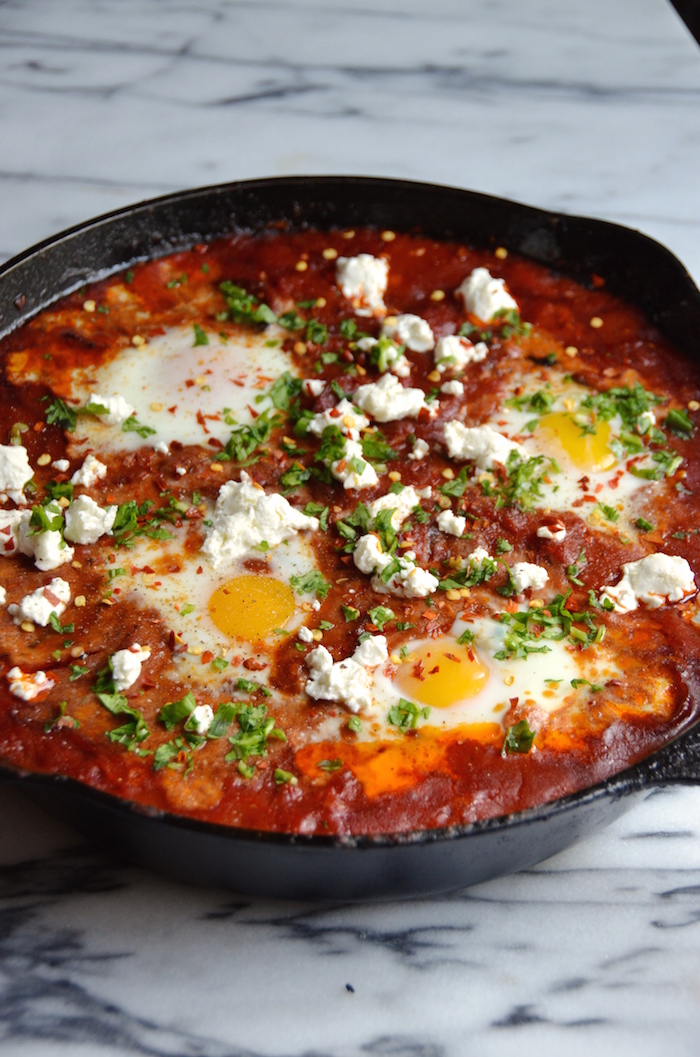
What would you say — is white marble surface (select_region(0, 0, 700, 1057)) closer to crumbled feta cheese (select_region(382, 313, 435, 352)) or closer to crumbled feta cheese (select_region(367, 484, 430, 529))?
crumbled feta cheese (select_region(367, 484, 430, 529))

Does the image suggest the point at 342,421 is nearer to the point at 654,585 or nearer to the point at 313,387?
the point at 313,387

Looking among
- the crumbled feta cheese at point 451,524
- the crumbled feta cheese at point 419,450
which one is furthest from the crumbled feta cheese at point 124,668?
the crumbled feta cheese at point 419,450

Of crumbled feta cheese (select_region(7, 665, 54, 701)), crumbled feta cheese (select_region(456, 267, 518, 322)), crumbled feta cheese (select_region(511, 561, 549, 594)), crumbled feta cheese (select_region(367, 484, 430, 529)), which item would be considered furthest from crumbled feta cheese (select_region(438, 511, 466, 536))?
crumbled feta cheese (select_region(7, 665, 54, 701))

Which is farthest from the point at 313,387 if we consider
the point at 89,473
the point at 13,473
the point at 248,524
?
the point at 13,473

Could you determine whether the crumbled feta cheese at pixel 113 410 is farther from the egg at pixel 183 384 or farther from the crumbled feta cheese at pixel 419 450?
the crumbled feta cheese at pixel 419 450

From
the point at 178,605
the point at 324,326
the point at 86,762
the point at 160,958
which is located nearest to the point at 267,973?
the point at 160,958

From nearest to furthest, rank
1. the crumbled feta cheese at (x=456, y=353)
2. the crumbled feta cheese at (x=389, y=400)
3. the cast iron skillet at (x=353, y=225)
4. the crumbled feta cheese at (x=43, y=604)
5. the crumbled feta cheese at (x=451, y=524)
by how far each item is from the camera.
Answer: the cast iron skillet at (x=353, y=225) → the crumbled feta cheese at (x=43, y=604) → the crumbled feta cheese at (x=451, y=524) → the crumbled feta cheese at (x=389, y=400) → the crumbled feta cheese at (x=456, y=353)

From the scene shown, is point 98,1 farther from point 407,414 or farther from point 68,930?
point 68,930
